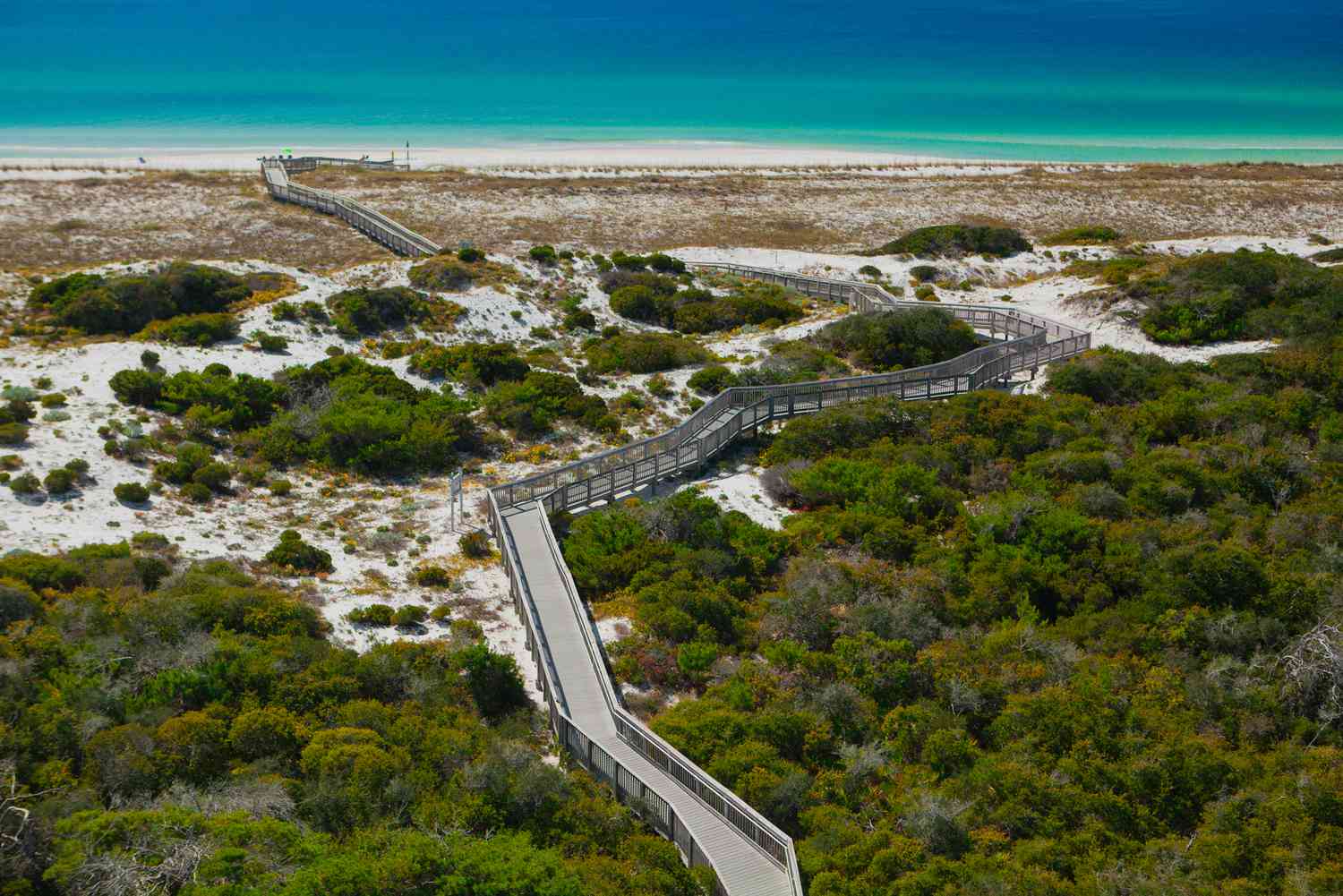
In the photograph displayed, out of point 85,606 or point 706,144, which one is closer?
point 85,606

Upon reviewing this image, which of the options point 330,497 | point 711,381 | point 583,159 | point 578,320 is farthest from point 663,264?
point 583,159

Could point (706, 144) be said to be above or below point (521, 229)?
above

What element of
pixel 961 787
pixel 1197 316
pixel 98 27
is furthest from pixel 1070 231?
pixel 98 27

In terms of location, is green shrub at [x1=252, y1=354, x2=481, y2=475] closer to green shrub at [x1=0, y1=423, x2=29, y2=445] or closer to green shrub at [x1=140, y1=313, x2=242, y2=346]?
green shrub at [x1=140, y1=313, x2=242, y2=346]

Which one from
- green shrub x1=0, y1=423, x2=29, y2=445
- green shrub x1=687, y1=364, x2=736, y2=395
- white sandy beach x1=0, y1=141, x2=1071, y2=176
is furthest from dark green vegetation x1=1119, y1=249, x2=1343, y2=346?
white sandy beach x1=0, y1=141, x2=1071, y2=176

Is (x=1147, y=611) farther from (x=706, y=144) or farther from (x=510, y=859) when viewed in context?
(x=706, y=144)
